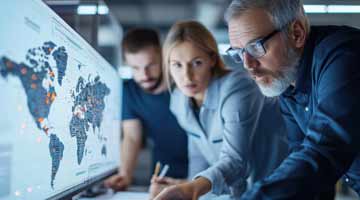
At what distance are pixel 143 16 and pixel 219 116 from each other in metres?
3.64

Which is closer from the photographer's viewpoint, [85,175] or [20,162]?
[20,162]

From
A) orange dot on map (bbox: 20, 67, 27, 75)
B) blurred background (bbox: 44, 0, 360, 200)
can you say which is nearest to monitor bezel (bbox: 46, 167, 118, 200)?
orange dot on map (bbox: 20, 67, 27, 75)

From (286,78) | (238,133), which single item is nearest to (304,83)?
(286,78)

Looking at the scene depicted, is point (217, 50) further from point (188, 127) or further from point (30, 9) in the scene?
point (30, 9)

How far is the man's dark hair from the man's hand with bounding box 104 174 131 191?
0.51m

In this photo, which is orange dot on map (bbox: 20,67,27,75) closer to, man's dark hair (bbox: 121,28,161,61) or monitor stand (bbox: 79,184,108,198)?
monitor stand (bbox: 79,184,108,198)

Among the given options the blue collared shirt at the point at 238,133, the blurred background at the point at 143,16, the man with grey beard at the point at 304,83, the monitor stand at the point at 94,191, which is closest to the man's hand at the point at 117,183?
the monitor stand at the point at 94,191

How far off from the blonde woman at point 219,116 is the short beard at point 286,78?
0.32ft

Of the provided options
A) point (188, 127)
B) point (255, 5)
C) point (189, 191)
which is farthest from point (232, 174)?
point (255, 5)

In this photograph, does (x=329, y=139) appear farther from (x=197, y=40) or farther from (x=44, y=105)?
(x=197, y=40)

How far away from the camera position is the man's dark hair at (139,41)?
146 centimetres

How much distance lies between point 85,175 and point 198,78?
1.42ft

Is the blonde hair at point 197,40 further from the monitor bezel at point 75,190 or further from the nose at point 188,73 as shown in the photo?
the monitor bezel at point 75,190

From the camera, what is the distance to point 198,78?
110 centimetres
